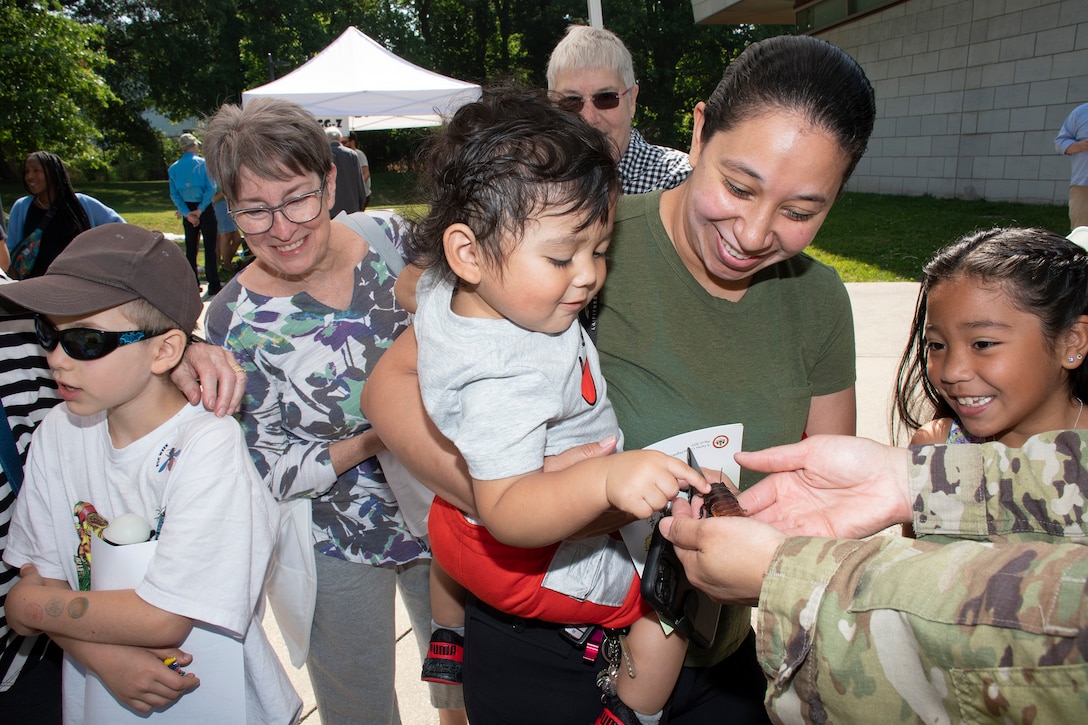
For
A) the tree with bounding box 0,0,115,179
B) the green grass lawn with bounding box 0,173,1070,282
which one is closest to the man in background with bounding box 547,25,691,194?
the green grass lawn with bounding box 0,173,1070,282

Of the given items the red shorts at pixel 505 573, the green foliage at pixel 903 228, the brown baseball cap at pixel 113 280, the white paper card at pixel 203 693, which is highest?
the brown baseball cap at pixel 113 280

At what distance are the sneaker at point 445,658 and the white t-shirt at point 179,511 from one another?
0.43 meters

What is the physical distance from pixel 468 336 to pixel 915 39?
19482 millimetres

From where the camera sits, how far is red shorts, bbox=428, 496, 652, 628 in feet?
5.53

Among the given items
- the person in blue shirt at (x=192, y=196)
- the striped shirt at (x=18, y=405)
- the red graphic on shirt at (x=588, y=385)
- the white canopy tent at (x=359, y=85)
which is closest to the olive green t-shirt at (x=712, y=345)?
the red graphic on shirt at (x=588, y=385)

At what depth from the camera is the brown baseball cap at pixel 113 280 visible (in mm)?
1883

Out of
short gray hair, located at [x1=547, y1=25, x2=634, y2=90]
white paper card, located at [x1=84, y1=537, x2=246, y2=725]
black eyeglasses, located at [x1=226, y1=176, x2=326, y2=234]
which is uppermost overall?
short gray hair, located at [x1=547, y1=25, x2=634, y2=90]

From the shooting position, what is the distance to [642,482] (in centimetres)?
134

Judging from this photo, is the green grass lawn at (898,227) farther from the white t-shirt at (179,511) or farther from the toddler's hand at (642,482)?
the toddler's hand at (642,482)

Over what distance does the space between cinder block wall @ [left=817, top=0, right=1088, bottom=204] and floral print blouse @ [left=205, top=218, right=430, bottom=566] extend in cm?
1458

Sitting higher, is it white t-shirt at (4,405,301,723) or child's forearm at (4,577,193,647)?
white t-shirt at (4,405,301,723)

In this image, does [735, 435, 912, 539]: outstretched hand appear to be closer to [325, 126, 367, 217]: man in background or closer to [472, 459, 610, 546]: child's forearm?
[472, 459, 610, 546]: child's forearm

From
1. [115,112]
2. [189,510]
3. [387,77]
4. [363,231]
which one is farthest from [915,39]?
[115,112]

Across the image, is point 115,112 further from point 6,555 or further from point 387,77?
point 6,555
